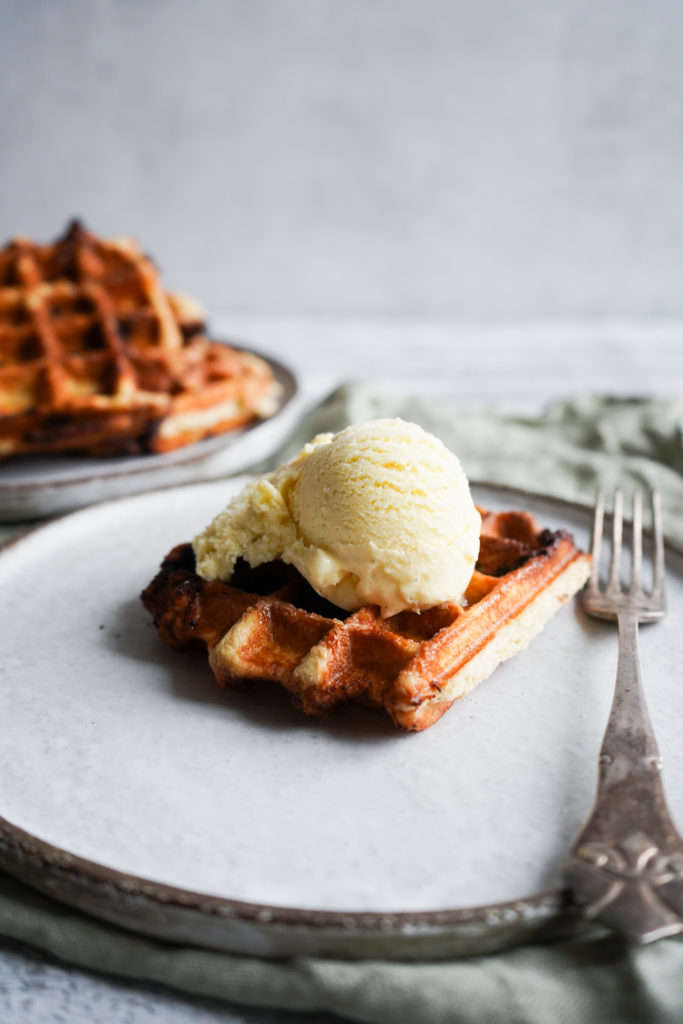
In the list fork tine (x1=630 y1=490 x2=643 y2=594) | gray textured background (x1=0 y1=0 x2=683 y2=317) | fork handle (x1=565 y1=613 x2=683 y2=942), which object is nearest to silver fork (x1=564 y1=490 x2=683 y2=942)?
fork handle (x1=565 y1=613 x2=683 y2=942)

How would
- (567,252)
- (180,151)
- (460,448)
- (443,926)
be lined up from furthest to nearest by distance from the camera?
(567,252) → (180,151) → (460,448) → (443,926)

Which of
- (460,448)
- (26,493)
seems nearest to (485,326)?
(460,448)

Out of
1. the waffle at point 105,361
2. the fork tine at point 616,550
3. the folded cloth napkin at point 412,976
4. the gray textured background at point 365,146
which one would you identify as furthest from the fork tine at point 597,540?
the gray textured background at point 365,146

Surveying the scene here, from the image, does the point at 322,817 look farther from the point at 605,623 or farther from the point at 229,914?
the point at 605,623

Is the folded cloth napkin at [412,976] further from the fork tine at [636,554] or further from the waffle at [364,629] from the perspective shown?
the fork tine at [636,554]

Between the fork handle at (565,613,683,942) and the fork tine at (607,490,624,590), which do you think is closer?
the fork handle at (565,613,683,942)

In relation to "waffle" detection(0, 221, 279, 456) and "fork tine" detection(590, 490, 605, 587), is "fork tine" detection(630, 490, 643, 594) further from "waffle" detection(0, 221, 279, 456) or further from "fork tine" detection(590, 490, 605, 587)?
"waffle" detection(0, 221, 279, 456)
